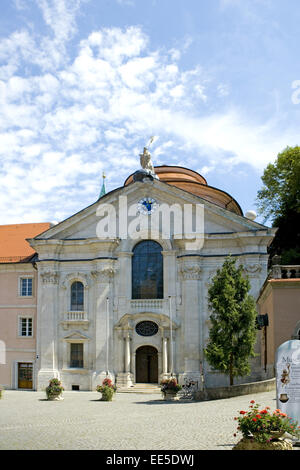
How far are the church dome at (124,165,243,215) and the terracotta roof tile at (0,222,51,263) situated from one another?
829cm

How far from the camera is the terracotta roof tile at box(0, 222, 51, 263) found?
1580 inches

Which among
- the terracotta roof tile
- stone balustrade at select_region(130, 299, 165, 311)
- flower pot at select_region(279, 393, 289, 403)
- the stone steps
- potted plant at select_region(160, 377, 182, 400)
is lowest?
the stone steps

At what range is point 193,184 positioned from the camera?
42.3 metres

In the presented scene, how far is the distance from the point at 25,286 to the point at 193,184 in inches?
581

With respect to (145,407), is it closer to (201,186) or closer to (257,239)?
(257,239)

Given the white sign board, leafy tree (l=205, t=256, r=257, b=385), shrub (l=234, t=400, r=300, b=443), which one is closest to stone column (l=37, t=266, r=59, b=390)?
leafy tree (l=205, t=256, r=257, b=385)

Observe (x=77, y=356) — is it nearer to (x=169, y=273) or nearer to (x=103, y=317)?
(x=103, y=317)

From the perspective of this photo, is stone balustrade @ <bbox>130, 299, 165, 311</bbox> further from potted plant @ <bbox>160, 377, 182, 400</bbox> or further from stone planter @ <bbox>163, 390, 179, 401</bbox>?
stone planter @ <bbox>163, 390, 179, 401</bbox>

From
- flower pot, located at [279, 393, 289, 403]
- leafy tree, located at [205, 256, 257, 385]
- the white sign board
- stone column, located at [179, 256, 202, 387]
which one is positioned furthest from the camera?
stone column, located at [179, 256, 202, 387]

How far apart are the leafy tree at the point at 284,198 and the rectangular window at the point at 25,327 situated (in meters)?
19.8

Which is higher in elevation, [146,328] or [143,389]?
[146,328]

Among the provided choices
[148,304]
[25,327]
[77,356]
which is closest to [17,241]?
→ [25,327]

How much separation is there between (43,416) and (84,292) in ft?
54.3
